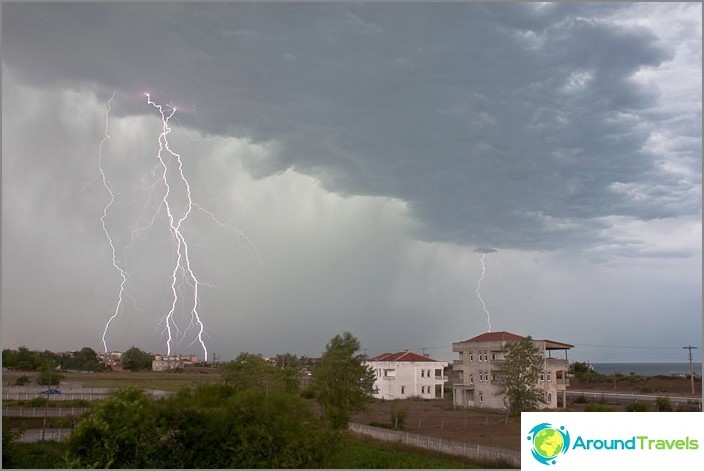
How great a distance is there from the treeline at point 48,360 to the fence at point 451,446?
29.1 metres

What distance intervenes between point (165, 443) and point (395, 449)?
12554mm

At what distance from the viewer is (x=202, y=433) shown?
16.9m

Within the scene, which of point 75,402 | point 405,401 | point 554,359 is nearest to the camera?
point 75,402

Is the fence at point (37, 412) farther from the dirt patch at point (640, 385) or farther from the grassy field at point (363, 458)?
the dirt patch at point (640, 385)

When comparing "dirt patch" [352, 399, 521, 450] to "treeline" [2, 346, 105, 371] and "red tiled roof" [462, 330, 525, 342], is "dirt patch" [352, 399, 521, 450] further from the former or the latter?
"treeline" [2, 346, 105, 371]

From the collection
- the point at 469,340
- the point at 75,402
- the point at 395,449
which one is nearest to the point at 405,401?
the point at 469,340

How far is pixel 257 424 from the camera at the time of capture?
17.0 meters

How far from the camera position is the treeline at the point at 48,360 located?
203ft

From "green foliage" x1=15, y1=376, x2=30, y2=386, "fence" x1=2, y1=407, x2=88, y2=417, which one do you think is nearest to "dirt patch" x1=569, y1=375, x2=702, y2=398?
"fence" x1=2, y1=407, x2=88, y2=417

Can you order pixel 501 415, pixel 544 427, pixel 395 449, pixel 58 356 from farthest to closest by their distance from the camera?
pixel 58 356
pixel 501 415
pixel 395 449
pixel 544 427

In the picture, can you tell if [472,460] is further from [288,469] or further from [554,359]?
[554,359]

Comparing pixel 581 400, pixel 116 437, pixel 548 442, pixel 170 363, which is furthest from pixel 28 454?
pixel 170 363

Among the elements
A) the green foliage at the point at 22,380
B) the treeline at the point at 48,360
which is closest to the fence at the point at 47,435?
the treeline at the point at 48,360

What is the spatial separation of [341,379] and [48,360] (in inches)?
1528
